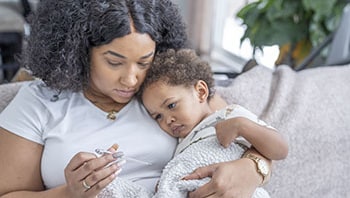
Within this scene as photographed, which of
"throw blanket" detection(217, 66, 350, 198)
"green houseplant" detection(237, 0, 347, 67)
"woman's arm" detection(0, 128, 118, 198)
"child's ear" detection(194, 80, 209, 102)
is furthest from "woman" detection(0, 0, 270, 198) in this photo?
"green houseplant" detection(237, 0, 347, 67)

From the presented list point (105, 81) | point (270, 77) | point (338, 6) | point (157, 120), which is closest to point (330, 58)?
point (338, 6)

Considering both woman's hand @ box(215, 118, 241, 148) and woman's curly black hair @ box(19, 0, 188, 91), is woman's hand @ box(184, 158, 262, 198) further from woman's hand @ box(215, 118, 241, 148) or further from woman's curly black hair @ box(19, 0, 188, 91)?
woman's curly black hair @ box(19, 0, 188, 91)

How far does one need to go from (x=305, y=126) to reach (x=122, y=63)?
22.9 inches

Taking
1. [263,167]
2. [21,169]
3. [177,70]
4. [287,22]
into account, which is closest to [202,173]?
[263,167]

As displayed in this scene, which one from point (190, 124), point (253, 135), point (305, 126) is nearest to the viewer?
point (253, 135)

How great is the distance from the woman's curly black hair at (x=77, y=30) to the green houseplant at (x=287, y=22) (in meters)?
1.18

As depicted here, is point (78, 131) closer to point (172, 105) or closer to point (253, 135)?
point (172, 105)

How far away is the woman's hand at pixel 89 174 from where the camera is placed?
978 millimetres

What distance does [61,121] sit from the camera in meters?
1.21

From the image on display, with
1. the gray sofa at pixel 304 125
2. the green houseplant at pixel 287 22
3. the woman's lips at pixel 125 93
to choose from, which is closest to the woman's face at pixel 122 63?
the woman's lips at pixel 125 93

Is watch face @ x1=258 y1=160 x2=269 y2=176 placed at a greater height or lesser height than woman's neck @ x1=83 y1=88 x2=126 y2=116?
lesser

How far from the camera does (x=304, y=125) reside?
1.44 metres

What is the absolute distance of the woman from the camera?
114 cm

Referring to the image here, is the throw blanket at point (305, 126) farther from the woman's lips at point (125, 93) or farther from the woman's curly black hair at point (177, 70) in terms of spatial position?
the woman's lips at point (125, 93)
